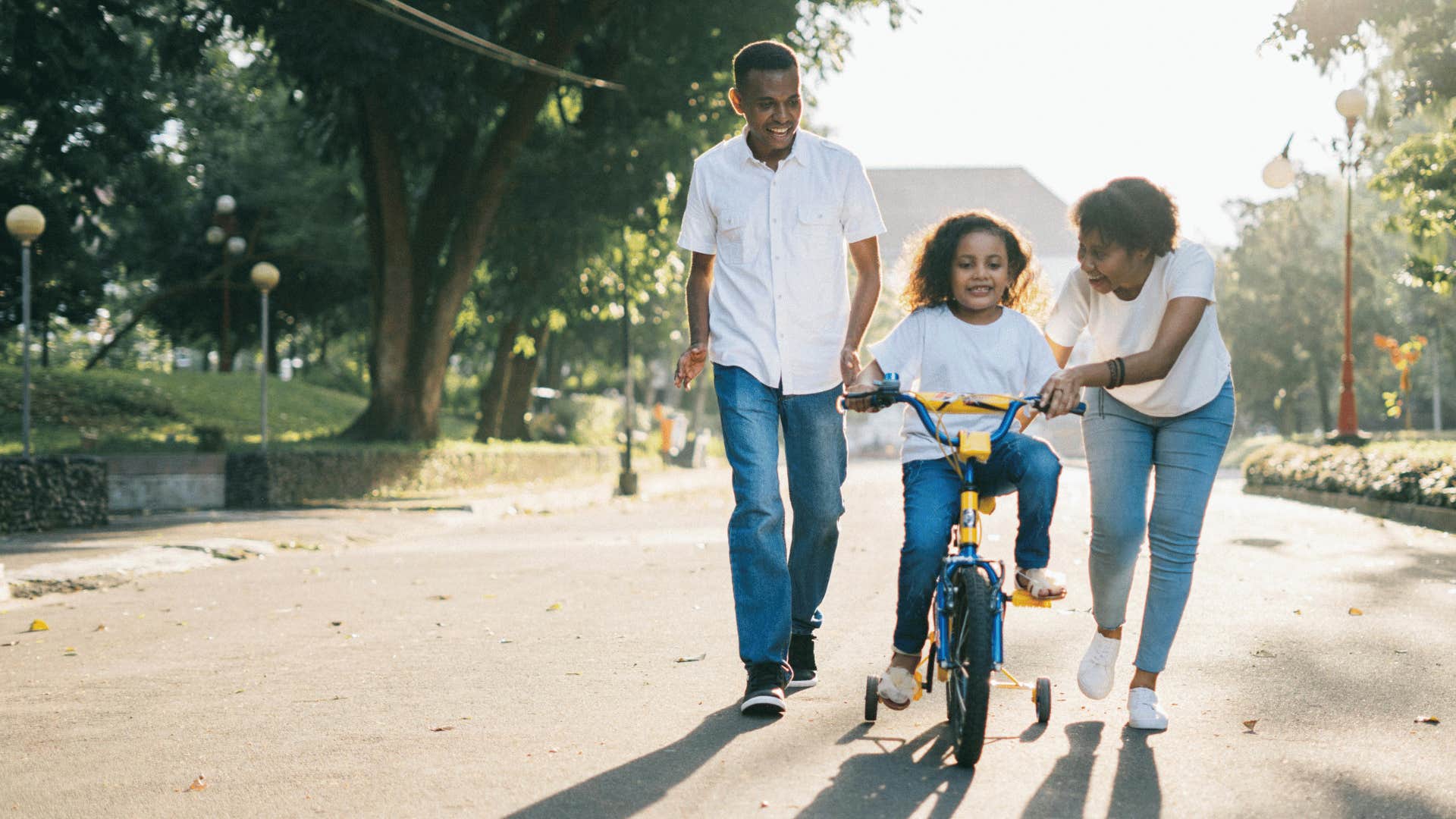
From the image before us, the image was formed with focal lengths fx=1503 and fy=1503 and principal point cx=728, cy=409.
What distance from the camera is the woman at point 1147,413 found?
4.66 m

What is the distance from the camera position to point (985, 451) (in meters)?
4.28

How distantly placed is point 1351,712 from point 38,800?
397cm

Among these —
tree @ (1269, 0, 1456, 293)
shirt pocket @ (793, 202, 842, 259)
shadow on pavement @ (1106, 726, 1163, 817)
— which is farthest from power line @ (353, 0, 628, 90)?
shadow on pavement @ (1106, 726, 1163, 817)

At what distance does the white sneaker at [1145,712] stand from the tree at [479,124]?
1595 cm

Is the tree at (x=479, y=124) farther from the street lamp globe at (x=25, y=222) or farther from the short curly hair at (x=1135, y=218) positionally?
the short curly hair at (x=1135, y=218)

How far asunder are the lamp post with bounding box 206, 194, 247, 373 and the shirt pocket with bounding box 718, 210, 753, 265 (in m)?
27.8

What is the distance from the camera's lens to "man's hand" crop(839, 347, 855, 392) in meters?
5.00

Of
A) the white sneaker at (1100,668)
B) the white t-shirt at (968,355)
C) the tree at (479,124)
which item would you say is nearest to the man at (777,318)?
the white t-shirt at (968,355)

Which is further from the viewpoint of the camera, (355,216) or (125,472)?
(355,216)

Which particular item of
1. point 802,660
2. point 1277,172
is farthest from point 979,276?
point 1277,172

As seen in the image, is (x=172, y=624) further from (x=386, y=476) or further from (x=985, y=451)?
(x=386, y=476)

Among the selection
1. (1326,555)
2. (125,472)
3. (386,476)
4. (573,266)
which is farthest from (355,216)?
(1326,555)

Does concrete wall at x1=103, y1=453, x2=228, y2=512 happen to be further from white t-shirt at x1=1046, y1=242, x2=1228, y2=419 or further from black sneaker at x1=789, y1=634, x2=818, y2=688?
white t-shirt at x1=1046, y1=242, x2=1228, y2=419

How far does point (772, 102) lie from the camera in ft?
16.6
